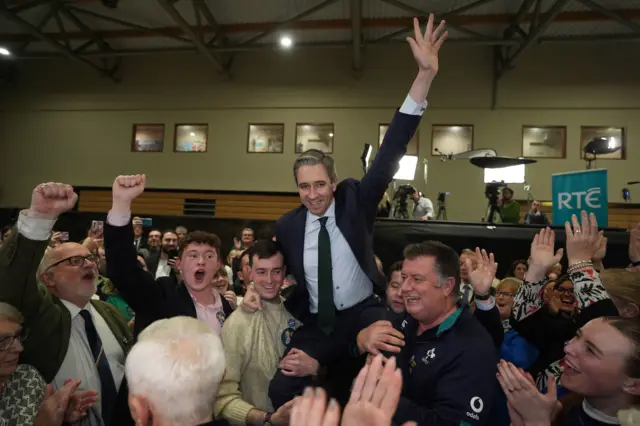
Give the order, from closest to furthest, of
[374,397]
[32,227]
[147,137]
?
[374,397]
[32,227]
[147,137]

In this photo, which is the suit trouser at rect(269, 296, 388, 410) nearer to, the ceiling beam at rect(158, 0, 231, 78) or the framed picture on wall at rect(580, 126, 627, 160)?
the ceiling beam at rect(158, 0, 231, 78)

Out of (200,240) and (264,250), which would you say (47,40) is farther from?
(264,250)

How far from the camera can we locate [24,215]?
164 centimetres

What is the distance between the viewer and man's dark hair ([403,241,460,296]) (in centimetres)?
170

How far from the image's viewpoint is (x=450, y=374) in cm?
148

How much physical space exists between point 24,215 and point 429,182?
9.83 m

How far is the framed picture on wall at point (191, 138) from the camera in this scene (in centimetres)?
1155

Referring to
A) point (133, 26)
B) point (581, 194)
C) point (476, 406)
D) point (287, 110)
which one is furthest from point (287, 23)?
point (476, 406)

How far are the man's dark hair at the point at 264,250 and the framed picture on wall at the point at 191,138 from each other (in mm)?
10040

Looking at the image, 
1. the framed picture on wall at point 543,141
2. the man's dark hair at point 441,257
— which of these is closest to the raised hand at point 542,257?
the man's dark hair at point 441,257

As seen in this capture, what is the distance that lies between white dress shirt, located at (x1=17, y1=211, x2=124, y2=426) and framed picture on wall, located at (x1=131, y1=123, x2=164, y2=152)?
1053 cm

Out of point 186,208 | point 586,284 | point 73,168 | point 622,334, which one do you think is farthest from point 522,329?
point 73,168

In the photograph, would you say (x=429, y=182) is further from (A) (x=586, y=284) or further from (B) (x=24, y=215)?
(B) (x=24, y=215)

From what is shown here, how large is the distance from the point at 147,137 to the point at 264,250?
11008 mm
